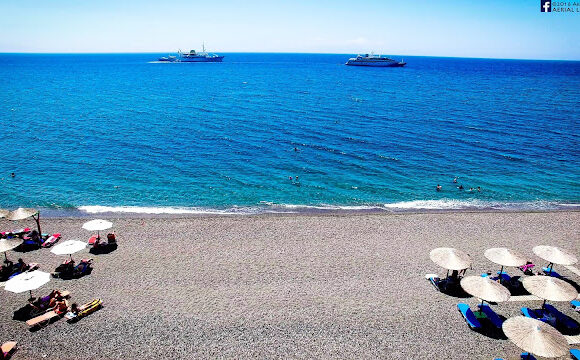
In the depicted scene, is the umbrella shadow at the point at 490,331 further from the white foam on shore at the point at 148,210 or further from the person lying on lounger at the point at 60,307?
the white foam on shore at the point at 148,210

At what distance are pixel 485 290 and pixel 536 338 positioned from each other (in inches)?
132

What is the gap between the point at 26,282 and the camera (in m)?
17.5

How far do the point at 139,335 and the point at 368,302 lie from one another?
1108 centimetres

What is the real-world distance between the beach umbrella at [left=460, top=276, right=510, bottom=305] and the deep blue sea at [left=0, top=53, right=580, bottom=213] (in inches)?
621

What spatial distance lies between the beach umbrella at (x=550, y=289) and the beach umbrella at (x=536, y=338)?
3.09 metres

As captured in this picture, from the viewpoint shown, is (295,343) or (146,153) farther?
(146,153)

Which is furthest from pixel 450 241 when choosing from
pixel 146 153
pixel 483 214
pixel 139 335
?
pixel 146 153

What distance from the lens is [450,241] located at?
25656 millimetres

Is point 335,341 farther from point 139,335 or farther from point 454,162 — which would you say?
point 454,162

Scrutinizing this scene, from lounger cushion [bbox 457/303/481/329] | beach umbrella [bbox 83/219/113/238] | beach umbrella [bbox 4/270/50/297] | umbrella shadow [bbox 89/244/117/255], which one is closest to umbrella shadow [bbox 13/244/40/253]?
beach umbrella [bbox 83/219/113/238]

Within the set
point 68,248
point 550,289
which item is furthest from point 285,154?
point 550,289

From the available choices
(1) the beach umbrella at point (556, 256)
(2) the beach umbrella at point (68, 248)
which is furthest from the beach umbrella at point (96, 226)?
(1) the beach umbrella at point (556, 256)

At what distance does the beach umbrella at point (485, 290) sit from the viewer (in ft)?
54.3

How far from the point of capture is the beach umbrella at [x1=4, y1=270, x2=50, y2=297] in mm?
17161
